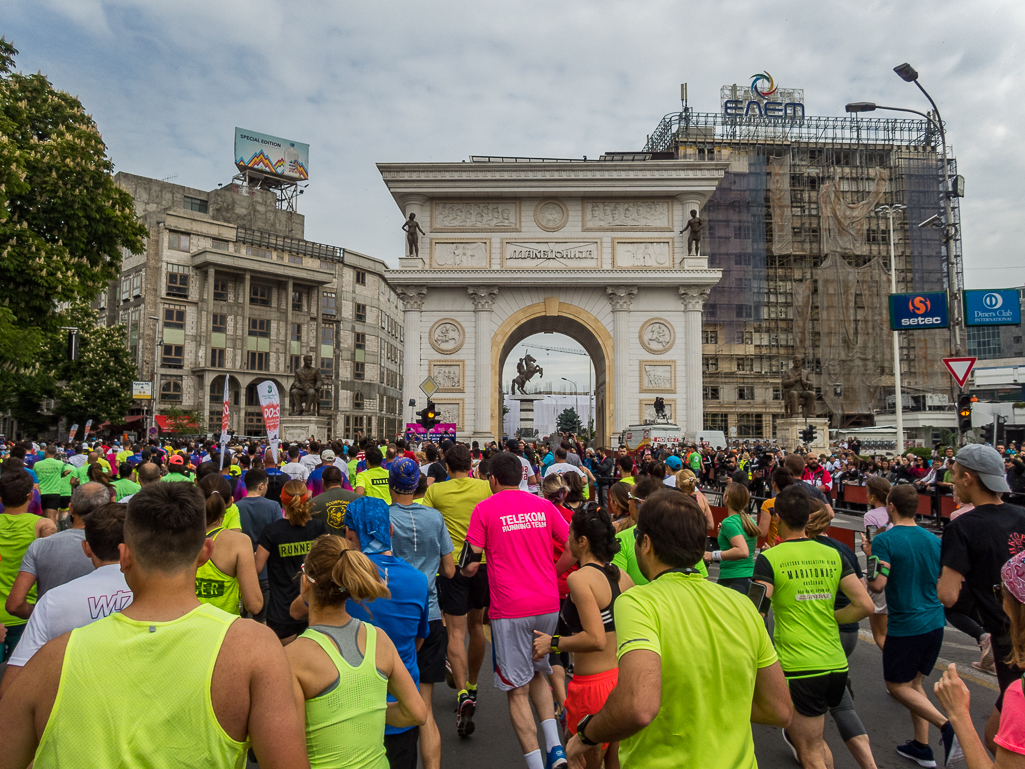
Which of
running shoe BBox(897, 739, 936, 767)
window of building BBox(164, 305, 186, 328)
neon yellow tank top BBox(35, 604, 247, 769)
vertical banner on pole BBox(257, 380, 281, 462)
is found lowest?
running shoe BBox(897, 739, 936, 767)

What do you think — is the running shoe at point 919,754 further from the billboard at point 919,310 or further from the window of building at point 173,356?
the window of building at point 173,356

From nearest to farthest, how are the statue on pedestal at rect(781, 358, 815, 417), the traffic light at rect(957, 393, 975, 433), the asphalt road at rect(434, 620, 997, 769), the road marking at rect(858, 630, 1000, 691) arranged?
the asphalt road at rect(434, 620, 997, 769) → the road marking at rect(858, 630, 1000, 691) → the traffic light at rect(957, 393, 975, 433) → the statue on pedestal at rect(781, 358, 815, 417)

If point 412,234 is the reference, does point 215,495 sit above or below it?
below

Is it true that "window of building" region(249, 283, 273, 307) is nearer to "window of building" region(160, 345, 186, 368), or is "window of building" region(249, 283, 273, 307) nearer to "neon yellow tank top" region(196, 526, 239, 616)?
"window of building" region(160, 345, 186, 368)

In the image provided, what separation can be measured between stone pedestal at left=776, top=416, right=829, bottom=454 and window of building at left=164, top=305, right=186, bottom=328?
41.8 meters

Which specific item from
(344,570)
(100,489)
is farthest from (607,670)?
(100,489)

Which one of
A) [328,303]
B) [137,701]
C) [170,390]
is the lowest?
[137,701]

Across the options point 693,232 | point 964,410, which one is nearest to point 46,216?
point 964,410

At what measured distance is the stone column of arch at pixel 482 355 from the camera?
33.9 meters

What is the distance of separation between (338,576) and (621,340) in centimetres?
3197

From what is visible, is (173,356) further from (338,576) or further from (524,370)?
(338,576)

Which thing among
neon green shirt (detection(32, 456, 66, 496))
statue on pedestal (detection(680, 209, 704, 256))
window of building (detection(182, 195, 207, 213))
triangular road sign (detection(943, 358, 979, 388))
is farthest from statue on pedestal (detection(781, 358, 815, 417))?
window of building (detection(182, 195, 207, 213))

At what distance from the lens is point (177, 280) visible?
50938mm

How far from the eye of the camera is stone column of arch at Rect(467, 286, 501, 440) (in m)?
33.9
